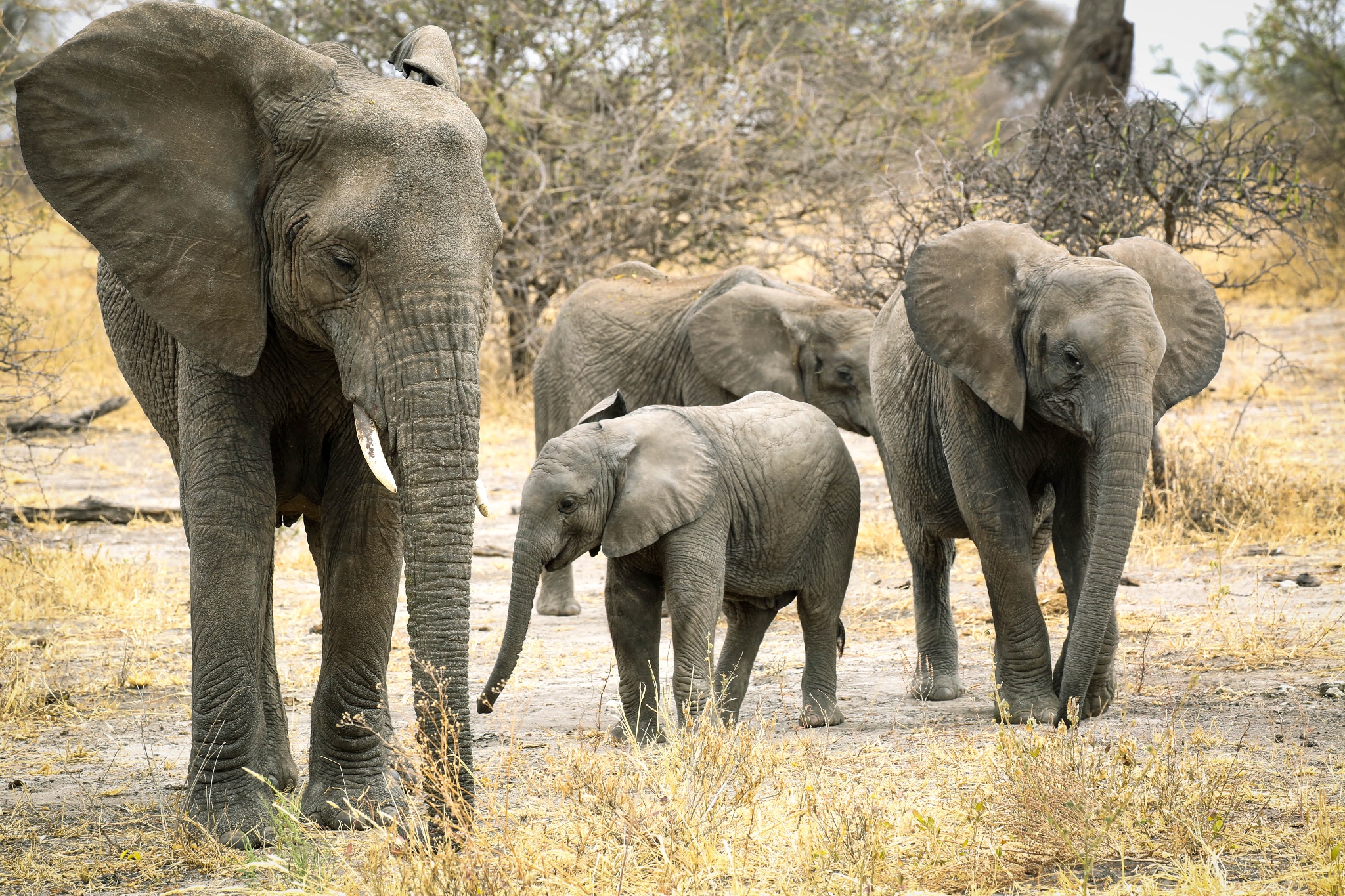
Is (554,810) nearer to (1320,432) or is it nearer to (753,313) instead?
(753,313)

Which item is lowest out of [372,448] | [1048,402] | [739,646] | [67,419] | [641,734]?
[641,734]

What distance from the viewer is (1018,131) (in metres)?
10.1

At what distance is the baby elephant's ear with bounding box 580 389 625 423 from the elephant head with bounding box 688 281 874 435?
2.24 meters

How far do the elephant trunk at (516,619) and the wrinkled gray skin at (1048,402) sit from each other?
1.80 m

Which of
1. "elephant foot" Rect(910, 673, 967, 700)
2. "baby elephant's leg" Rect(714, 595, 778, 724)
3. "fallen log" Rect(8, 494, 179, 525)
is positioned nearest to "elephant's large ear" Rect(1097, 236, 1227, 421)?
"elephant foot" Rect(910, 673, 967, 700)

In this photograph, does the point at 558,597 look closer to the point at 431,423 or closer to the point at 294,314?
the point at 294,314

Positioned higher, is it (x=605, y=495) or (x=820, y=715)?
(x=605, y=495)

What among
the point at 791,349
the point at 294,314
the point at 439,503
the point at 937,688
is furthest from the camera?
the point at 791,349

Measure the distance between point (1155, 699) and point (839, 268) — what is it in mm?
5517

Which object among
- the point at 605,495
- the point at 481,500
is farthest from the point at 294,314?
the point at 605,495

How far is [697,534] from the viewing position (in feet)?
18.4

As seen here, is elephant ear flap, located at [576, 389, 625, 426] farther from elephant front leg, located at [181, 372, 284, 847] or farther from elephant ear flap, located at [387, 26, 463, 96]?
elephant front leg, located at [181, 372, 284, 847]

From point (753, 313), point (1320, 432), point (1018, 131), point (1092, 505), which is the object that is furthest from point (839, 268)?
point (1092, 505)

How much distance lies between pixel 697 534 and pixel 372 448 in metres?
1.92
